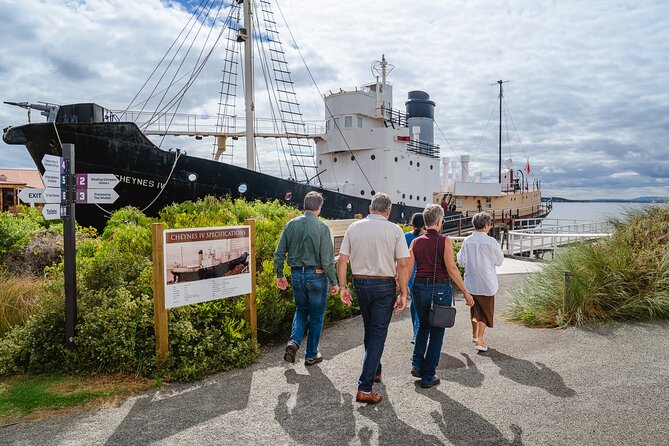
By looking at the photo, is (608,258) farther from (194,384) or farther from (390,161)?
(390,161)

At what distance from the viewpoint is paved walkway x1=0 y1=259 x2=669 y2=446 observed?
338 cm

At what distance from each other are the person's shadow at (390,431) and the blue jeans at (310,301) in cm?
123

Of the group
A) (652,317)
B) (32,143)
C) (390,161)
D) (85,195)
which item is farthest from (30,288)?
(390,161)

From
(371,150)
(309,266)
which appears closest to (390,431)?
(309,266)

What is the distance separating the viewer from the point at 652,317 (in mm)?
6262

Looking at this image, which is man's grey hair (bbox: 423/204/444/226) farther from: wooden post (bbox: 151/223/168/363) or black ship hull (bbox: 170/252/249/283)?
wooden post (bbox: 151/223/168/363)

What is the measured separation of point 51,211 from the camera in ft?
15.5

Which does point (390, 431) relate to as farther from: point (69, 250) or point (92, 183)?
point (92, 183)

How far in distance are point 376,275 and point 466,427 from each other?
4.50 feet

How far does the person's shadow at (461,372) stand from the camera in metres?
4.43

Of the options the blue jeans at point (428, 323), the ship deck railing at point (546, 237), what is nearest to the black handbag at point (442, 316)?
the blue jeans at point (428, 323)

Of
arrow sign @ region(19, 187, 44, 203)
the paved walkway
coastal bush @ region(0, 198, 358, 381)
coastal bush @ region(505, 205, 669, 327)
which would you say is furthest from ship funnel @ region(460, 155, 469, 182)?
arrow sign @ region(19, 187, 44, 203)

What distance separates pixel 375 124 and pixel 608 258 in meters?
17.0

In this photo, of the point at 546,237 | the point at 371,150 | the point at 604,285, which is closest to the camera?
the point at 604,285
